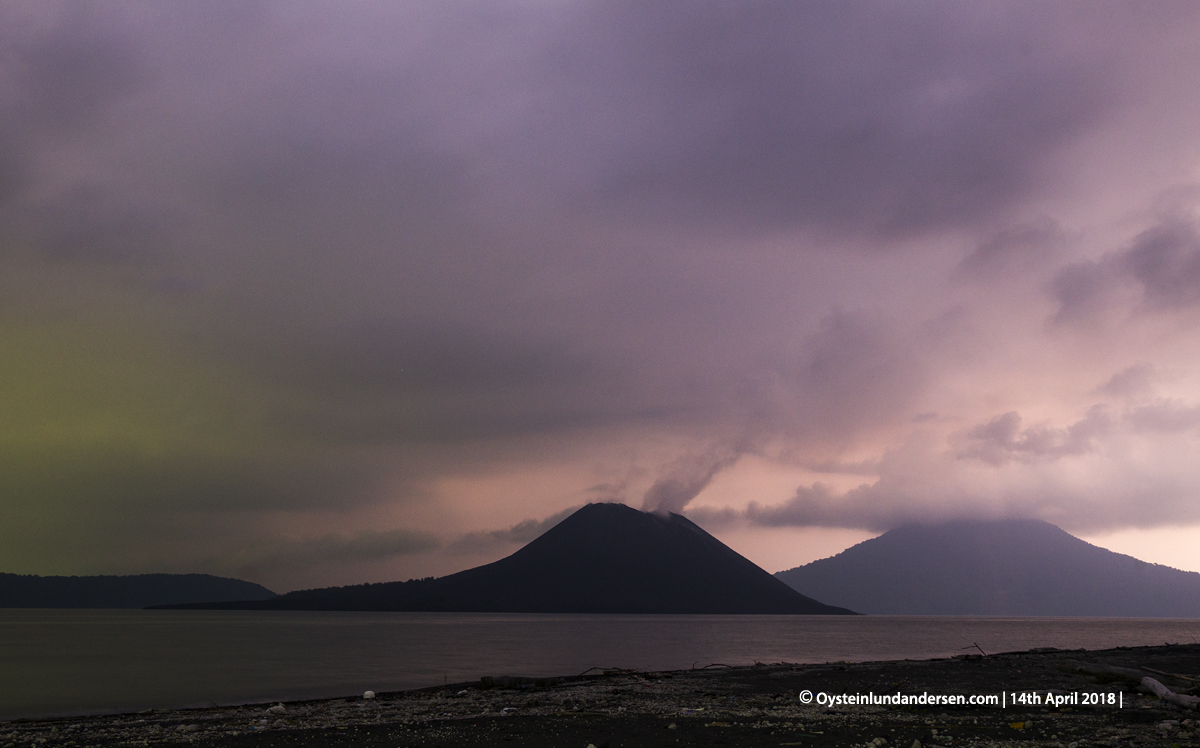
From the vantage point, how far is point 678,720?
19.7m

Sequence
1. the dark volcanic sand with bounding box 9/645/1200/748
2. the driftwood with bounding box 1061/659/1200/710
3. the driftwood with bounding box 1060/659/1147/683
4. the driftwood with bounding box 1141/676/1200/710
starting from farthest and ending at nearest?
the driftwood with bounding box 1060/659/1147/683 < the driftwood with bounding box 1061/659/1200/710 < the driftwood with bounding box 1141/676/1200/710 < the dark volcanic sand with bounding box 9/645/1200/748

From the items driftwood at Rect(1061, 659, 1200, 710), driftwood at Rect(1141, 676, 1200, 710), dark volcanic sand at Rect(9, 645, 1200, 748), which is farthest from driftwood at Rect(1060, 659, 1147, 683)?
driftwood at Rect(1141, 676, 1200, 710)

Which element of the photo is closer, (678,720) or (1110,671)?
(678,720)

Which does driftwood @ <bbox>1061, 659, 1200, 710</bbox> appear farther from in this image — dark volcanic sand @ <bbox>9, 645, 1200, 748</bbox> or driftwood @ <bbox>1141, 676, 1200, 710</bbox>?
dark volcanic sand @ <bbox>9, 645, 1200, 748</bbox>

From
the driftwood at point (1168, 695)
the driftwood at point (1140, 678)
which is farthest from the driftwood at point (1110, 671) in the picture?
the driftwood at point (1168, 695)

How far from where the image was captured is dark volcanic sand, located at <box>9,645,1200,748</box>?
54.0 ft

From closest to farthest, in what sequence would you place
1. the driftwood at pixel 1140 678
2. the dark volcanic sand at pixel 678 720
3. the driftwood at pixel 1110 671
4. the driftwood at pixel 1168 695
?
the dark volcanic sand at pixel 678 720 < the driftwood at pixel 1168 695 < the driftwood at pixel 1140 678 < the driftwood at pixel 1110 671

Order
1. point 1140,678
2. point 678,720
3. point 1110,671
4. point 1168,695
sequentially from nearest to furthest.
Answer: point 678,720, point 1168,695, point 1140,678, point 1110,671

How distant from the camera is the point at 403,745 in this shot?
1703 centimetres

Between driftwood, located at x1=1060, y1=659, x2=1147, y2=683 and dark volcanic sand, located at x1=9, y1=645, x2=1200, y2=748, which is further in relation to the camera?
driftwood, located at x1=1060, y1=659, x2=1147, y2=683

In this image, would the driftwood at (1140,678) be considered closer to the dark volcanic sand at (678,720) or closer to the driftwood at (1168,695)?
the driftwood at (1168,695)

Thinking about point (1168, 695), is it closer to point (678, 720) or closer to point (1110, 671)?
point (1110, 671)

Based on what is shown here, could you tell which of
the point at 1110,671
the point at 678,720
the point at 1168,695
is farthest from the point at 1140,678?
the point at 678,720

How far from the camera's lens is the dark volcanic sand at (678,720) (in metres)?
16.5
